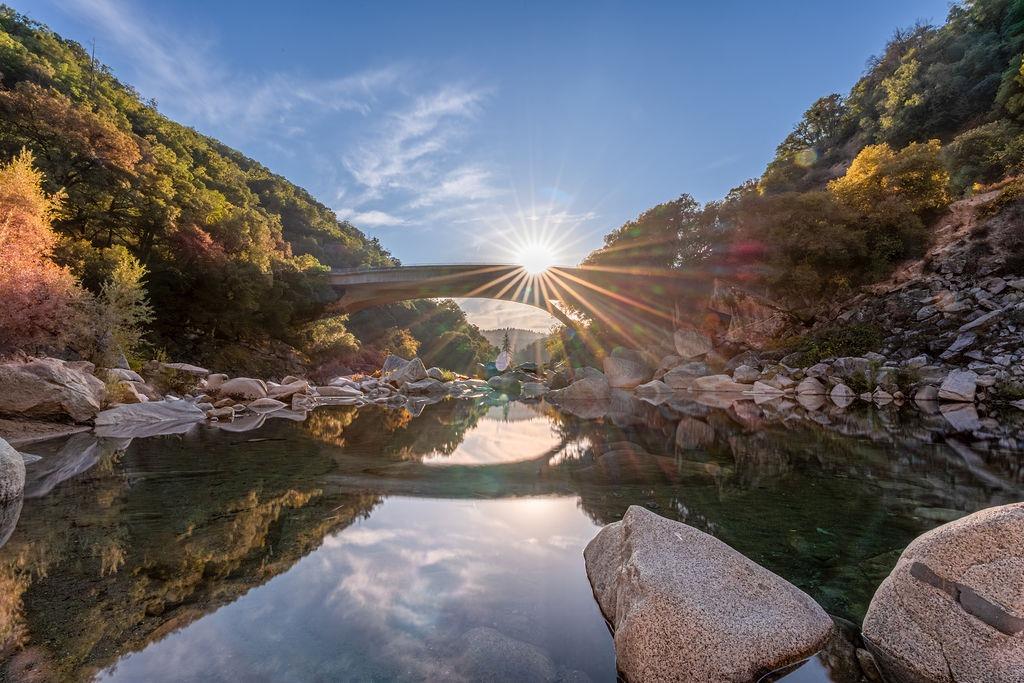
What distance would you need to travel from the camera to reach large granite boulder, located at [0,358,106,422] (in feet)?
28.4

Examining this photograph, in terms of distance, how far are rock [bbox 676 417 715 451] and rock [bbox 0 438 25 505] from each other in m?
8.76

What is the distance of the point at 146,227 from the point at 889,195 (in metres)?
39.1

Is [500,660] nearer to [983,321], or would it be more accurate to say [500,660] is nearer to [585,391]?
[585,391]

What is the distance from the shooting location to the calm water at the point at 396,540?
236 centimetres

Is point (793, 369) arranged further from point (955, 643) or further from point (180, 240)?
point (180, 240)

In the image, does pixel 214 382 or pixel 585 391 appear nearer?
pixel 214 382

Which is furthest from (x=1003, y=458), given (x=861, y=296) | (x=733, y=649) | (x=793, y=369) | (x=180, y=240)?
(x=180, y=240)

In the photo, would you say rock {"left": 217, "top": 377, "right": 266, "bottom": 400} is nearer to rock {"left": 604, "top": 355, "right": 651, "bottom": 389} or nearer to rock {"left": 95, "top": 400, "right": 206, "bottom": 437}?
rock {"left": 95, "top": 400, "right": 206, "bottom": 437}

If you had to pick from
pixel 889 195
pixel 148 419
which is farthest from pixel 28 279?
pixel 889 195

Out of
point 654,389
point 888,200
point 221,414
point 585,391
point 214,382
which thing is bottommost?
point 654,389

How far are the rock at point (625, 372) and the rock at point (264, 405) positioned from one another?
1912 centimetres

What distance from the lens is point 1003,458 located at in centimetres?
669

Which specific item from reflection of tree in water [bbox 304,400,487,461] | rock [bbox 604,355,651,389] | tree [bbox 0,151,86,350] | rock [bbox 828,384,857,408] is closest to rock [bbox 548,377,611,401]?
rock [bbox 604,355,651,389]

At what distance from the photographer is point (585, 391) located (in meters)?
22.2
